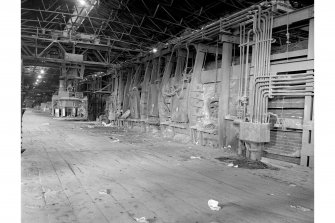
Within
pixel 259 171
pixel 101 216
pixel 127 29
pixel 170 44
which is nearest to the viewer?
pixel 101 216

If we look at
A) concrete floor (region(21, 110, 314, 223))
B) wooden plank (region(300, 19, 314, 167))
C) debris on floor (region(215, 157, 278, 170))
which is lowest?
concrete floor (region(21, 110, 314, 223))

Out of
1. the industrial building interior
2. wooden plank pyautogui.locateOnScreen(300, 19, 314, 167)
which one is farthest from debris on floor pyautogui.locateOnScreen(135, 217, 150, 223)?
wooden plank pyautogui.locateOnScreen(300, 19, 314, 167)

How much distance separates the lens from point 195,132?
9172 mm

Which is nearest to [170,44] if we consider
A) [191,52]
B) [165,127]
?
[191,52]

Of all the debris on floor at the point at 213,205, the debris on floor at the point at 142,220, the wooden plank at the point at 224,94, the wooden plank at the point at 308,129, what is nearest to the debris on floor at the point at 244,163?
the wooden plank at the point at 308,129

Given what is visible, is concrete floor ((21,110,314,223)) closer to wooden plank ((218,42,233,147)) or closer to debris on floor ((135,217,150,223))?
debris on floor ((135,217,150,223))

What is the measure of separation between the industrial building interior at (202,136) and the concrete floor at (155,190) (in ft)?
0.07

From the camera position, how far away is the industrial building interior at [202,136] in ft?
11.6

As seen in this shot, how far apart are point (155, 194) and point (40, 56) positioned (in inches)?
557

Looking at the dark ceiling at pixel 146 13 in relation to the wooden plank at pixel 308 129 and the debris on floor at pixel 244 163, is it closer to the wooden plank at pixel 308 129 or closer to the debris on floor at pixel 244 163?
the wooden plank at pixel 308 129

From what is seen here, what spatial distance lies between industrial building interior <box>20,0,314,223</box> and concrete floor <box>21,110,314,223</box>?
2cm

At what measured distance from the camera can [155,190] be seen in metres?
4.14

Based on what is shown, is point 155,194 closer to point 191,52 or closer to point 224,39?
point 224,39

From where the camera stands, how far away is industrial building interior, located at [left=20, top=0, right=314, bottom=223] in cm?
355
